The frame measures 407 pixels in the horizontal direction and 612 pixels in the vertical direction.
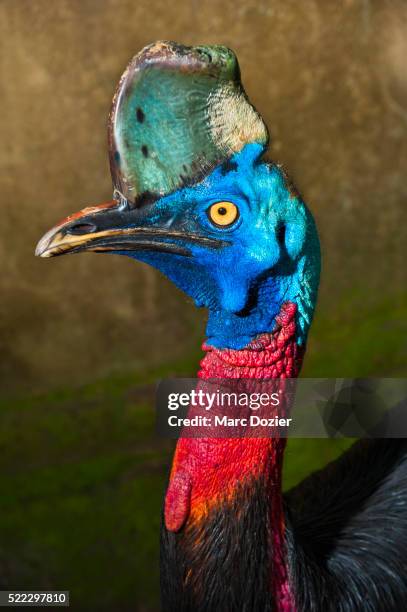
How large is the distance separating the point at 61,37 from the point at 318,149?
3.24ft

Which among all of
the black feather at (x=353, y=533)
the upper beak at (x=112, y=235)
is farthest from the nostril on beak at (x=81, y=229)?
the black feather at (x=353, y=533)

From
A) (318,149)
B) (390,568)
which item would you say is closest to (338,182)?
(318,149)

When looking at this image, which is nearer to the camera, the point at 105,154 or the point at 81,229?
the point at 81,229

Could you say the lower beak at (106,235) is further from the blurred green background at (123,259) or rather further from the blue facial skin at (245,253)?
the blurred green background at (123,259)

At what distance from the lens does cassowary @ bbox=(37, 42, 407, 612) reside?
4.40ft

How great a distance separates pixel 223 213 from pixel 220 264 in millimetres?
80

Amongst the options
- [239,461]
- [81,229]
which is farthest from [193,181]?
[239,461]

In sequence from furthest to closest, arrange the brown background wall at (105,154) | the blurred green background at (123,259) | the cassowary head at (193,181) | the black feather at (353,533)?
1. the brown background wall at (105,154)
2. the blurred green background at (123,259)
3. the black feather at (353,533)
4. the cassowary head at (193,181)

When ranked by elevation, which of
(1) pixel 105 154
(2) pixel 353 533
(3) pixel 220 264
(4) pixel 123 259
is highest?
(1) pixel 105 154

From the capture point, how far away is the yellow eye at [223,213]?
1351mm

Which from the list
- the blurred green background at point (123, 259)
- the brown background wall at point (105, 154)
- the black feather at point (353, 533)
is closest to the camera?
the black feather at point (353, 533)

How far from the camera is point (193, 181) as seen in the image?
1348 millimetres

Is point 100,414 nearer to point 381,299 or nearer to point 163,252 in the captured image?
point 381,299

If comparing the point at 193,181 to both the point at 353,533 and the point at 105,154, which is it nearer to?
the point at 353,533
